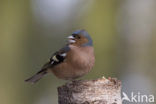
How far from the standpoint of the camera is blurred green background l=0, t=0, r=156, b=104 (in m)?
17.7

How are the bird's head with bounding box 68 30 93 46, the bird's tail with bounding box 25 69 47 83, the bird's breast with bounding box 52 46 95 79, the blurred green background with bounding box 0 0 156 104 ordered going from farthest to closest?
the blurred green background with bounding box 0 0 156 104 → the bird's tail with bounding box 25 69 47 83 → the bird's head with bounding box 68 30 93 46 → the bird's breast with bounding box 52 46 95 79

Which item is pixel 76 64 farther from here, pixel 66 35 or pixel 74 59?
pixel 66 35

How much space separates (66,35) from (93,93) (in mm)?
13783

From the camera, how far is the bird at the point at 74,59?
6902mm

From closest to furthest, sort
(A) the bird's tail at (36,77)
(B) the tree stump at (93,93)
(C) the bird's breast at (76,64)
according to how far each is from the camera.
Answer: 1. (B) the tree stump at (93,93)
2. (C) the bird's breast at (76,64)
3. (A) the bird's tail at (36,77)

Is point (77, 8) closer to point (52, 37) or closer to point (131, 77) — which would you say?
point (52, 37)

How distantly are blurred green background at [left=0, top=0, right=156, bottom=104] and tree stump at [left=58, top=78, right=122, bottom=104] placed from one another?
10521 mm

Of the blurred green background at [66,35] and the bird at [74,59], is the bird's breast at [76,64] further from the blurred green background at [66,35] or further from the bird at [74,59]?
the blurred green background at [66,35]

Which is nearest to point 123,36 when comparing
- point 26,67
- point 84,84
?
point 26,67

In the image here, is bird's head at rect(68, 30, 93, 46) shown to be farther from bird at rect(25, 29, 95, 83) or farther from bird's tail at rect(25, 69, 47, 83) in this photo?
bird's tail at rect(25, 69, 47, 83)

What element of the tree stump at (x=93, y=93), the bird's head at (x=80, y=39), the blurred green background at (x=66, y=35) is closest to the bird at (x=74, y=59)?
the bird's head at (x=80, y=39)

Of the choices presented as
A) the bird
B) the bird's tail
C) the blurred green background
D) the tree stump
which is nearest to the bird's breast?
the bird

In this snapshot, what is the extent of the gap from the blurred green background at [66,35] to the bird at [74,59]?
346 inches

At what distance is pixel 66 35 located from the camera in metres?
19.0
